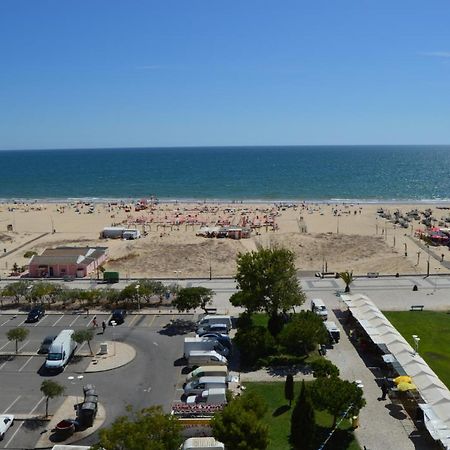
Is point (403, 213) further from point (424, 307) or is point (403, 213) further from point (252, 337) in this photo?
point (252, 337)

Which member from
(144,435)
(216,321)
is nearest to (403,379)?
(216,321)

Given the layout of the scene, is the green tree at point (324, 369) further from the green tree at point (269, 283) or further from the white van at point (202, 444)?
the green tree at point (269, 283)

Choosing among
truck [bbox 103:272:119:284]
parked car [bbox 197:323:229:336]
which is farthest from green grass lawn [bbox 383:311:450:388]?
truck [bbox 103:272:119:284]

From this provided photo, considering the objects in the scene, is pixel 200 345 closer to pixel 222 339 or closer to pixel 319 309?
pixel 222 339

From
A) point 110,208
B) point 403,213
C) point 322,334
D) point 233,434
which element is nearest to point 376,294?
point 322,334

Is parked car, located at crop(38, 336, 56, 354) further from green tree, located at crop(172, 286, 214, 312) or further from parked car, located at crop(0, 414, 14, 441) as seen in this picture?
green tree, located at crop(172, 286, 214, 312)
